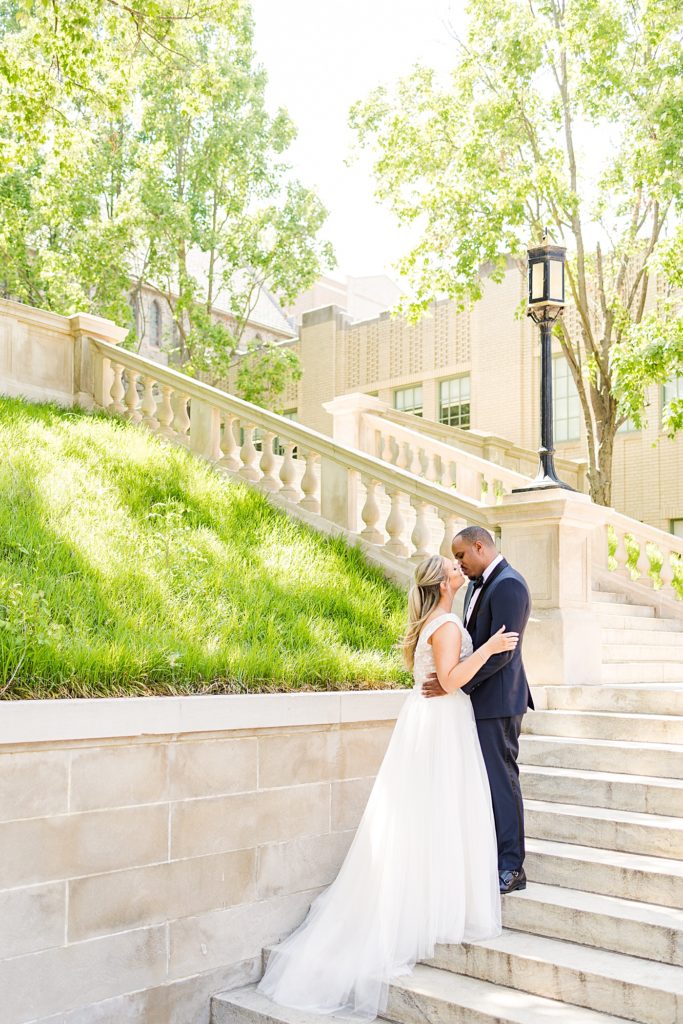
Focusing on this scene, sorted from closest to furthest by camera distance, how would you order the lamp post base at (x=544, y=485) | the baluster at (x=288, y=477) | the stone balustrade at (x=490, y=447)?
the lamp post base at (x=544, y=485) → the baluster at (x=288, y=477) → the stone balustrade at (x=490, y=447)

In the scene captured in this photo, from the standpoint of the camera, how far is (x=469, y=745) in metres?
5.44

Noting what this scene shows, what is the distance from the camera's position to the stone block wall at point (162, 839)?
4703 mm

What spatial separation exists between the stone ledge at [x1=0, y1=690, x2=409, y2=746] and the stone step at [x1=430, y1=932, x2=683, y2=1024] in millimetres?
1526

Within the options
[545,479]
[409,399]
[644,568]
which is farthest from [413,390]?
[545,479]

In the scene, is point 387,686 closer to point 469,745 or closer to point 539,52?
point 469,745

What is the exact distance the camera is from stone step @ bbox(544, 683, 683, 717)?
7.50m

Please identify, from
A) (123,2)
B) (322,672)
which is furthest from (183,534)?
(123,2)

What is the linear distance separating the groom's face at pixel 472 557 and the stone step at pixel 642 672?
3.84 m

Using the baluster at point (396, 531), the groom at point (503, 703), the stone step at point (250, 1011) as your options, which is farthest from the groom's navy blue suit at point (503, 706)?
the baluster at point (396, 531)

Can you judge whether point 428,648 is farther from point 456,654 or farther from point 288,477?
point 288,477

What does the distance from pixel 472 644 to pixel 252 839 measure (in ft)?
5.60

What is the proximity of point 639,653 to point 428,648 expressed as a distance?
5.48 m

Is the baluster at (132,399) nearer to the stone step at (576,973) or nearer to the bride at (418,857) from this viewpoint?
the bride at (418,857)

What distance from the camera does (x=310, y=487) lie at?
1084 cm
